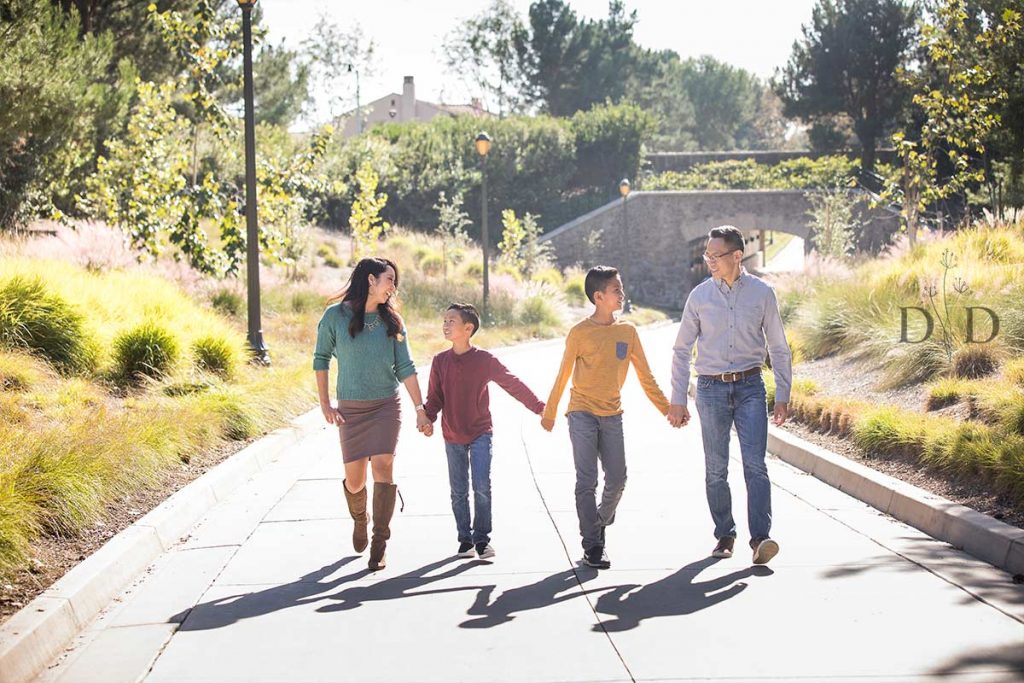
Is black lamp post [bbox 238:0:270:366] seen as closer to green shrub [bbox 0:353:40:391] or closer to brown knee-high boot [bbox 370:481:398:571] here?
green shrub [bbox 0:353:40:391]

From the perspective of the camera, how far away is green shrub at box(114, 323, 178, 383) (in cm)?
1123

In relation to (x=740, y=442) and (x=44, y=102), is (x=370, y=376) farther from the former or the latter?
(x=44, y=102)

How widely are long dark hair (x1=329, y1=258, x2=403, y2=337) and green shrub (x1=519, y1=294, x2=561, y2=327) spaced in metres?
20.4

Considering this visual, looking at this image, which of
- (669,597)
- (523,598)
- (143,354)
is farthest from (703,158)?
(523,598)

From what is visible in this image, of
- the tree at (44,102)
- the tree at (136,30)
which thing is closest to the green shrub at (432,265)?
the tree at (136,30)

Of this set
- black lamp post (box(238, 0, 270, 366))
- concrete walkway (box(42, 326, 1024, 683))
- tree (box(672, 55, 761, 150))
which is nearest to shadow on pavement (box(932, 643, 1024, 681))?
concrete walkway (box(42, 326, 1024, 683))

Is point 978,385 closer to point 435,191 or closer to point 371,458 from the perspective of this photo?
point 371,458

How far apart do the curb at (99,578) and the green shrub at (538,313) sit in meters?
18.1

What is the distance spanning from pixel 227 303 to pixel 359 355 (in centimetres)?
1162

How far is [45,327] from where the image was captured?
11070 millimetres

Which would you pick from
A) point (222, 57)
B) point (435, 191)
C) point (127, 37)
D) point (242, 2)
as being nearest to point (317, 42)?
point (435, 191)

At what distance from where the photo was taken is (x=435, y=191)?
4619 cm

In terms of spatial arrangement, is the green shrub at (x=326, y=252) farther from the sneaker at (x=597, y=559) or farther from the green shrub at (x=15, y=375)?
the sneaker at (x=597, y=559)

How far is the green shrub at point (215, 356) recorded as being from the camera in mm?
12180
